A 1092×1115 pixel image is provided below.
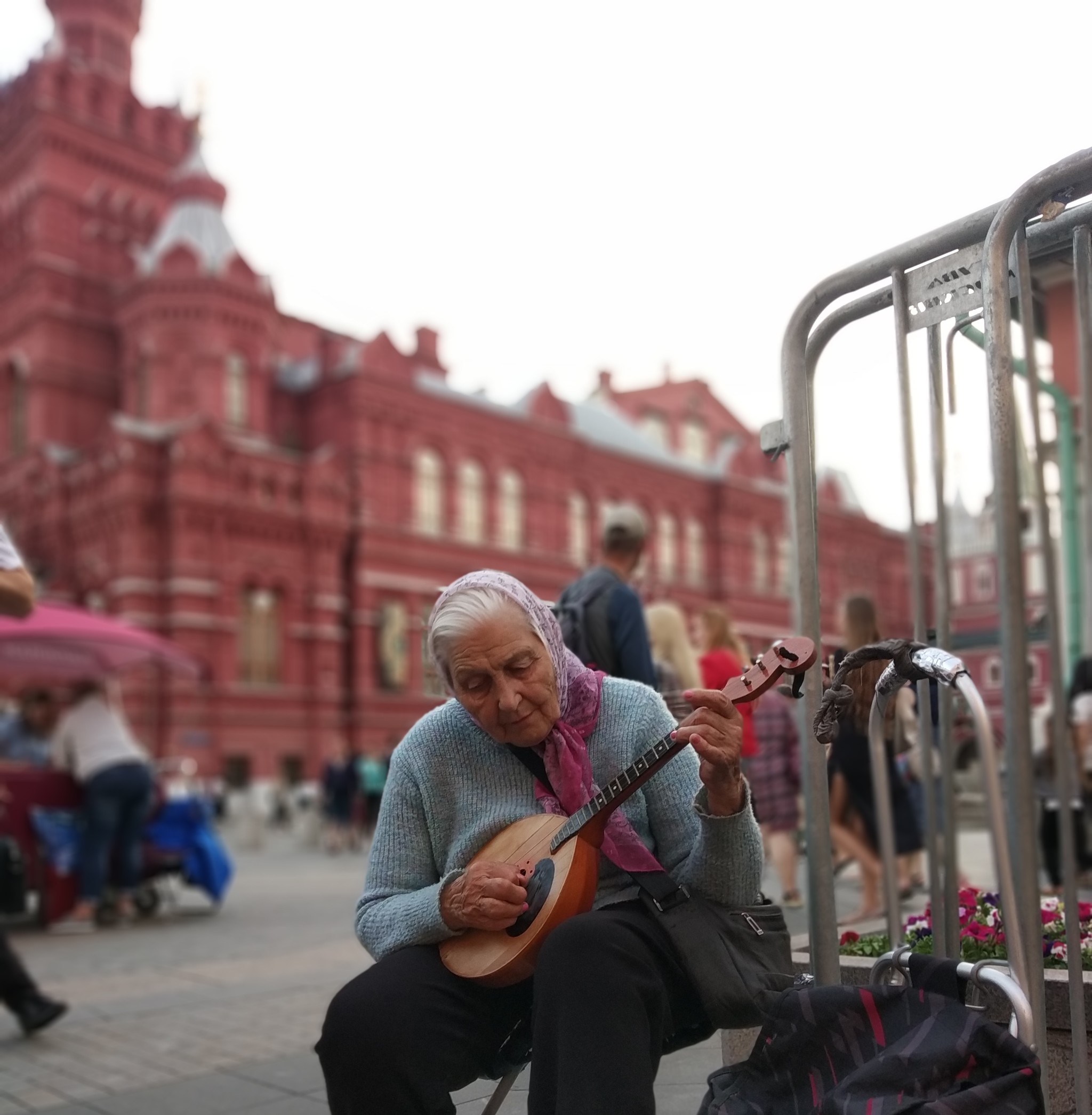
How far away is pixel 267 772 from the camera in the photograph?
29.0m

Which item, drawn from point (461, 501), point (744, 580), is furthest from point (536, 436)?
point (744, 580)

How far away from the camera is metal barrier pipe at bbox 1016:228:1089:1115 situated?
6.57 ft

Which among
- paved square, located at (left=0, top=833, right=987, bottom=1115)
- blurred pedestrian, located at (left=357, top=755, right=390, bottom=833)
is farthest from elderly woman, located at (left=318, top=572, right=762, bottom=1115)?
blurred pedestrian, located at (left=357, top=755, right=390, bottom=833)

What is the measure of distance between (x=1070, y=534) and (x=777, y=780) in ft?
19.0

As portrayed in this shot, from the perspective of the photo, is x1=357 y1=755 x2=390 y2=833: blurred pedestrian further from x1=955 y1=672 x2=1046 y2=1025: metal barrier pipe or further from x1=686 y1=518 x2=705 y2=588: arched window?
x1=686 y1=518 x2=705 y2=588: arched window

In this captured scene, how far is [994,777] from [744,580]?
132ft

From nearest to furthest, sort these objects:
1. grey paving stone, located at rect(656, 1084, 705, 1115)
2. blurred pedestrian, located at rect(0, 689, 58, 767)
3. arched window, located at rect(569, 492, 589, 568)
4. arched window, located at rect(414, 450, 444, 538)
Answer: grey paving stone, located at rect(656, 1084, 705, 1115), blurred pedestrian, located at rect(0, 689, 58, 767), arched window, located at rect(414, 450, 444, 538), arched window, located at rect(569, 492, 589, 568)

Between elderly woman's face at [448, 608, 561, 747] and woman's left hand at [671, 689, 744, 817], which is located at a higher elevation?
elderly woman's face at [448, 608, 561, 747]

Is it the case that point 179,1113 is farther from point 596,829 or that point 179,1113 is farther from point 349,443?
point 349,443

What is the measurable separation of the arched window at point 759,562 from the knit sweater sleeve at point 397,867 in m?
40.0

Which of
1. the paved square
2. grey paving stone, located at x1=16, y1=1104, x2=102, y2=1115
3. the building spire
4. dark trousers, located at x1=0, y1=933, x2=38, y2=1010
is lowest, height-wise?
the paved square

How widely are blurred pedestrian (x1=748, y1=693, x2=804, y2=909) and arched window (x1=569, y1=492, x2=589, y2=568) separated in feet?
97.1

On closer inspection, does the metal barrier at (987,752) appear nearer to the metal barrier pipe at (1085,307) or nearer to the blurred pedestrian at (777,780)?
the metal barrier pipe at (1085,307)

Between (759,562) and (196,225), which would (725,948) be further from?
(759,562)
